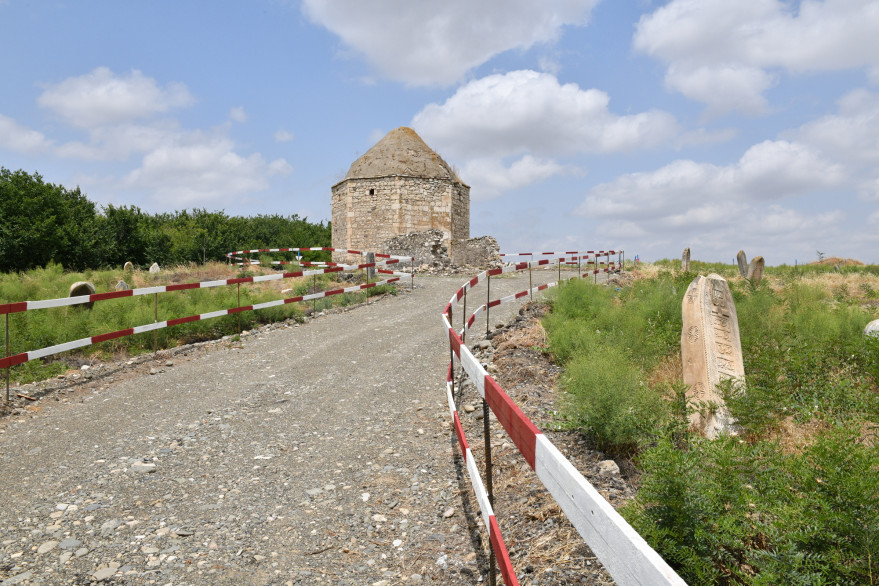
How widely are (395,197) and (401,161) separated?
2.35 m

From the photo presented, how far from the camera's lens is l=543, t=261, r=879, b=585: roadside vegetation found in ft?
8.13

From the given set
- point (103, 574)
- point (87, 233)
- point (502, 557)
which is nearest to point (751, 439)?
point (502, 557)

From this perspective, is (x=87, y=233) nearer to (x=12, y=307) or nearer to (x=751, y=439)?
(x=12, y=307)

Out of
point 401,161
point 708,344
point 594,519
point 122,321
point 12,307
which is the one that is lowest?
point 122,321

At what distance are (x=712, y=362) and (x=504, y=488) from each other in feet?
8.86

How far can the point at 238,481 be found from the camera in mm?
4406

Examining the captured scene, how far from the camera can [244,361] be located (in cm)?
848

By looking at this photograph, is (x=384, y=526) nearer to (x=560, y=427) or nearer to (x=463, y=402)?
(x=560, y=427)

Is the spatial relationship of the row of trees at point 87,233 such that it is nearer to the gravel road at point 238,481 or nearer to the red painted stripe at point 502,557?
the gravel road at point 238,481

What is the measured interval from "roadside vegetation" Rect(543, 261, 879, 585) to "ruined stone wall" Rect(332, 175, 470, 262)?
20974 millimetres

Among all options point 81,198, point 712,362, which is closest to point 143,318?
point 712,362

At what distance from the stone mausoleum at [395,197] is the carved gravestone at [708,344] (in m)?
24.1

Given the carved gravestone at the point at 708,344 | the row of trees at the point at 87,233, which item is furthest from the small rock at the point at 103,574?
the row of trees at the point at 87,233

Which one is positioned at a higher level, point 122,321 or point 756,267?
point 756,267
